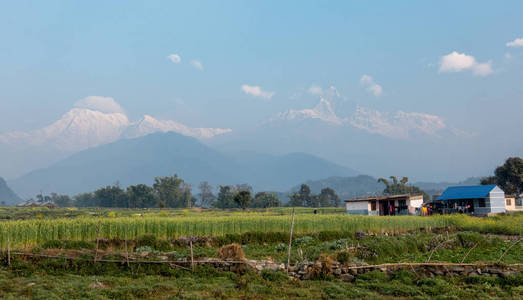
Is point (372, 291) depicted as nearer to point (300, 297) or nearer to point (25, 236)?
point (300, 297)

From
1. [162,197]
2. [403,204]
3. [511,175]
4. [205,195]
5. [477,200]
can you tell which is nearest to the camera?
[403,204]

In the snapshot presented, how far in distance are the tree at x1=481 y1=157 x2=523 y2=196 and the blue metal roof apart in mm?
30368

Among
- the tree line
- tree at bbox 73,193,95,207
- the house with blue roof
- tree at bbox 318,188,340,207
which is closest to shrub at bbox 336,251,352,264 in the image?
the house with blue roof

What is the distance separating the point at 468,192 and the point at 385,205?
10361 mm

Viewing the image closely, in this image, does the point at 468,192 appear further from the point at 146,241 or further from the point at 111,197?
the point at 111,197

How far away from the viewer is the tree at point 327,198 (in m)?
118

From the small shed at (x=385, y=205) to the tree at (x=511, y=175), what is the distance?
37.9 m

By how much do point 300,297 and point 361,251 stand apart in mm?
6499

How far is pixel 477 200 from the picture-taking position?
4338cm

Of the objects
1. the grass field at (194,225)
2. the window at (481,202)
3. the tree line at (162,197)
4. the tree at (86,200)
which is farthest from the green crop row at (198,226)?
the tree at (86,200)

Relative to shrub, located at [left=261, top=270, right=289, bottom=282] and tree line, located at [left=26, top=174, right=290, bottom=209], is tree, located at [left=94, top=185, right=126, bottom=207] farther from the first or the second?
shrub, located at [left=261, top=270, right=289, bottom=282]

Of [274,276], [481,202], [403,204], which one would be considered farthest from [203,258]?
[481,202]

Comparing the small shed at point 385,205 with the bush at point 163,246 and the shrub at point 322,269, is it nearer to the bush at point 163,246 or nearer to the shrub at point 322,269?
the bush at point 163,246

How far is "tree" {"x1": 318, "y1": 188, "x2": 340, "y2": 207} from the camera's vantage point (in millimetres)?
118062
